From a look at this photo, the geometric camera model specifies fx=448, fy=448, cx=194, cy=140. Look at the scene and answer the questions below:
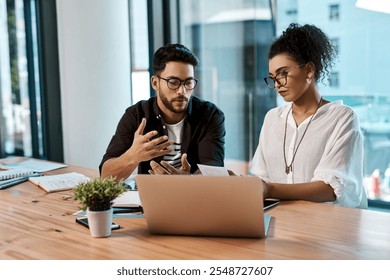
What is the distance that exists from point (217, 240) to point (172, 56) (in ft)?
3.87

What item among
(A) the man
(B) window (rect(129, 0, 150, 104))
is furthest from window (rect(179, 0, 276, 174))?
(A) the man

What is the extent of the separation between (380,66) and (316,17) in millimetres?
540

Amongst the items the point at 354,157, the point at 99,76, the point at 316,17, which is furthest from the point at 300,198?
the point at 99,76

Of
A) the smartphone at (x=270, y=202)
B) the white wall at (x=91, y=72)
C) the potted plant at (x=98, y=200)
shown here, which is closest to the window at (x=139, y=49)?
the white wall at (x=91, y=72)

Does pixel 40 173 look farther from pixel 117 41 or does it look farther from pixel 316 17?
pixel 316 17

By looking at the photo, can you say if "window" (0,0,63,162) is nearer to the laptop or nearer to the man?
the man

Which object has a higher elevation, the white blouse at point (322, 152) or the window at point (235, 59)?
the window at point (235, 59)

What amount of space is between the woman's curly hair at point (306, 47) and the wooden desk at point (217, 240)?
0.62 m

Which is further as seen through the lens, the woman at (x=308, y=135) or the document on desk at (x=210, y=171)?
the woman at (x=308, y=135)

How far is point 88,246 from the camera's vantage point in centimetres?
117

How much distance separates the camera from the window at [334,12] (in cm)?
292

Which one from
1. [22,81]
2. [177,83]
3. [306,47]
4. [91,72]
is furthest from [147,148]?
[22,81]

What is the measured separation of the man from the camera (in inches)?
84.0

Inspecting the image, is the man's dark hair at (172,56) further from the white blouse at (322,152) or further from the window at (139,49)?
the window at (139,49)
